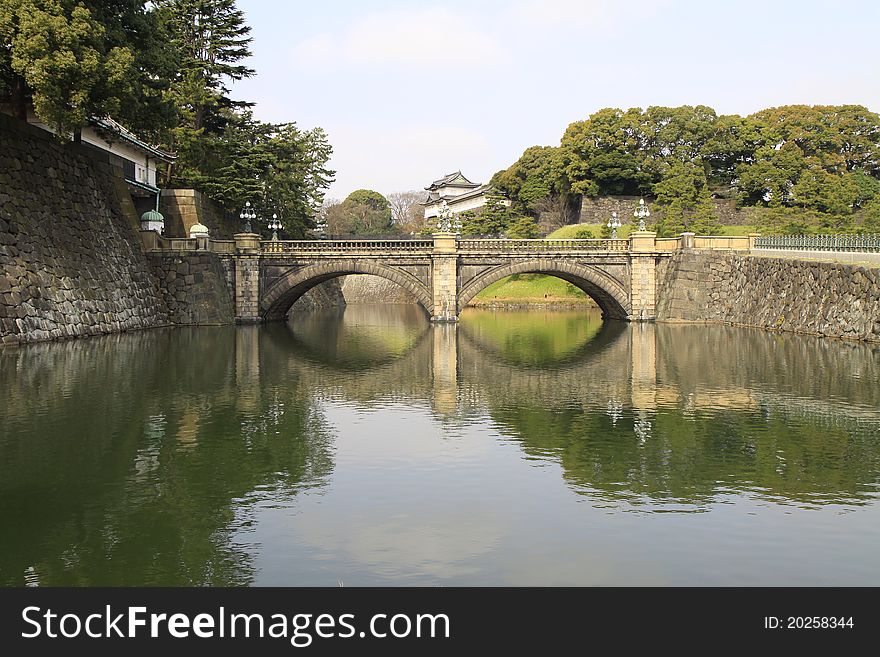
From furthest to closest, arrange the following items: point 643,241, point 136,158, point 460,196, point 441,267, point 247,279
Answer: point 460,196, point 643,241, point 247,279, point 441,267, point 136,158

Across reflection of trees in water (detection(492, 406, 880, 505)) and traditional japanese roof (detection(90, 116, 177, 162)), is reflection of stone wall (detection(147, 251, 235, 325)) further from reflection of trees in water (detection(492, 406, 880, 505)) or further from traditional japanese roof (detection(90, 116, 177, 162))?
reflection of trees in water (detection(492, 406, 880, 505))

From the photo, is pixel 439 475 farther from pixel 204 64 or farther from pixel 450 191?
pixel 450 191

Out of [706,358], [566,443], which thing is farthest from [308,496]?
[706,358]

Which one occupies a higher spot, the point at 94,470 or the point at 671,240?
the point at 671,240

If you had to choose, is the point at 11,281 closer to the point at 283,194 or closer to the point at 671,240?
the point at 283,194

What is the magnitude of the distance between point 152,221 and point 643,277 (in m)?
29.8

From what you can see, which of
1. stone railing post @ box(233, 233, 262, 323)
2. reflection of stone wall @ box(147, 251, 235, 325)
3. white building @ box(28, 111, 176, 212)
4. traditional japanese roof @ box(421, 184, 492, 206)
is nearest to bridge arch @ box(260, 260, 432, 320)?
stone railing post @ box(233, 233, 262, 323)

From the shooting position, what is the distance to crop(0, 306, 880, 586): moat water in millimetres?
10000

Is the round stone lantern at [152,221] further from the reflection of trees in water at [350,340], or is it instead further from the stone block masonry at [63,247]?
the reflection of trees in water at [350,340]

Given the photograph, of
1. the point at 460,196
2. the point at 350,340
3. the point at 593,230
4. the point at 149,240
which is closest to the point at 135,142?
the point at 149,240

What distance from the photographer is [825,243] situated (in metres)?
43.7
